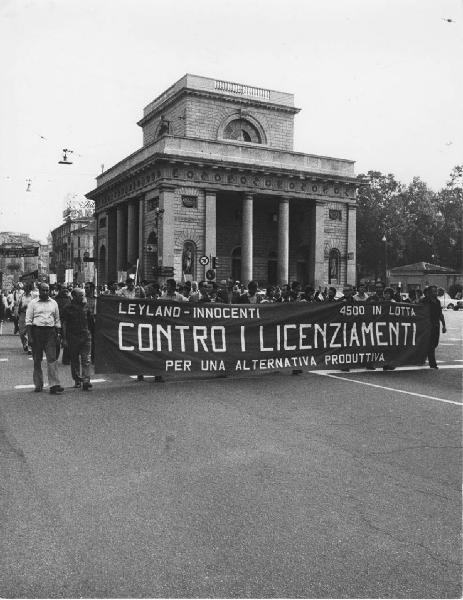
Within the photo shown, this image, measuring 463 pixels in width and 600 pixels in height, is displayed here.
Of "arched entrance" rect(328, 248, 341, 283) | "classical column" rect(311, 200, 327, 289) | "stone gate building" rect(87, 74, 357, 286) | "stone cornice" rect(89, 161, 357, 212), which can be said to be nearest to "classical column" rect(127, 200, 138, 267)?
"stone gate building" rect(87, 74, 357, 286)

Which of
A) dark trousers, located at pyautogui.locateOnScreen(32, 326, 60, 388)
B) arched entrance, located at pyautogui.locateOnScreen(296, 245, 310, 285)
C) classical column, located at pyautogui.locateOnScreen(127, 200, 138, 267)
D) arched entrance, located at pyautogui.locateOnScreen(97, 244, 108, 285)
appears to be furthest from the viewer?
arched entrance, located at pyautogui.locateOnScreen(97, 244, 108, 285)

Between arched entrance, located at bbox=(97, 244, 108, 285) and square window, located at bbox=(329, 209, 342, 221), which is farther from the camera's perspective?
arched entrance, located at bbox=(97, 244, 108, 285)

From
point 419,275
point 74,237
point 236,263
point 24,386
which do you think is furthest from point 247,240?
point 74,237

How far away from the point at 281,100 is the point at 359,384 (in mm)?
42792

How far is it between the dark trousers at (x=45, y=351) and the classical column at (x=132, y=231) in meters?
37.2

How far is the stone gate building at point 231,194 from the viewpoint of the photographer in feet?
135

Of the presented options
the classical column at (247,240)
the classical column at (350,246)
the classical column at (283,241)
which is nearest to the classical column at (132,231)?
the classical column at (247,240)

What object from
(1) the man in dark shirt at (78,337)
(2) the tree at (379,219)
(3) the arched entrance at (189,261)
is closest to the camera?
(1) the man in dark shirt at (78,337)

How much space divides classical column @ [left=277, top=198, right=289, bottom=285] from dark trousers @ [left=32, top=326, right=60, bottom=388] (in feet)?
117

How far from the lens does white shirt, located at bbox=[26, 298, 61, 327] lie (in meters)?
9.94

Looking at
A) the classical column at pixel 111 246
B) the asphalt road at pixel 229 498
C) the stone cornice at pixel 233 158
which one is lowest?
the asphalt road at pixel 229 498

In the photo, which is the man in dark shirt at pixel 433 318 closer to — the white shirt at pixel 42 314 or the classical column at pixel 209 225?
the white shirt at pixel 42 314

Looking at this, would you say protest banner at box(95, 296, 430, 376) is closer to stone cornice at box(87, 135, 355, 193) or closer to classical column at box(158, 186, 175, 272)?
classical column at box(158, 186, 175, 272)

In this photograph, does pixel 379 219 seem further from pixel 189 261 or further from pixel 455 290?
pixel 189 261
